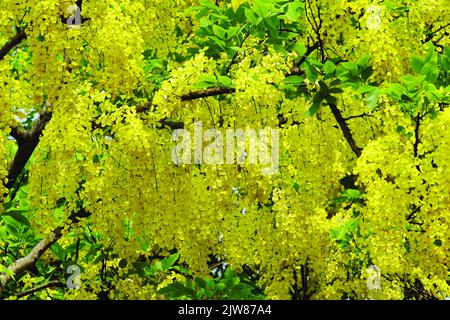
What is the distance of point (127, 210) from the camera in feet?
24.9

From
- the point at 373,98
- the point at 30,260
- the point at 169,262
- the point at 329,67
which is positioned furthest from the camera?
the point at 30,260

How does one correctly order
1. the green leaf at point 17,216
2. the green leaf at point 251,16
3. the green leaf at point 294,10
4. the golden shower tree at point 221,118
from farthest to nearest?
the green leaf at point 17,216 < the green leaf at point 294,10 < the green leaf at point 251,16 < the golden shower tree at point 221,118

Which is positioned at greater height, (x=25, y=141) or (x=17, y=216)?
(x=25, y=141)

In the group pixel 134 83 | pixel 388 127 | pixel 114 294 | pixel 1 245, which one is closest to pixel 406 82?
pixel 388 127

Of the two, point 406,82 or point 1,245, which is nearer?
point 406,82

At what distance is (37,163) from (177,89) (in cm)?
152

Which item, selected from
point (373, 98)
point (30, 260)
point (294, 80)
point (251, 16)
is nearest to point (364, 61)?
point (373, 98)

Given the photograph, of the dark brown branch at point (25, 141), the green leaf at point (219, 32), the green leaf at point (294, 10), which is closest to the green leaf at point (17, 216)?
the dark brown branch at point (25, 141)

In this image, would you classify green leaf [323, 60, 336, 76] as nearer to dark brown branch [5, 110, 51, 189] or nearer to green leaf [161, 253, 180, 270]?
green leaf [161, 253, 180, 270]

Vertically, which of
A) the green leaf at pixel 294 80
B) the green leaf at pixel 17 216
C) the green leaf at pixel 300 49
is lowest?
the green leaf at pixel 17 216

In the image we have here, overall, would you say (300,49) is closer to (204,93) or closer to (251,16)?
(251,16)

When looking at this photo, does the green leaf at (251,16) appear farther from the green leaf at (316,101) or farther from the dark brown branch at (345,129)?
the dark brown branch at (345,129)

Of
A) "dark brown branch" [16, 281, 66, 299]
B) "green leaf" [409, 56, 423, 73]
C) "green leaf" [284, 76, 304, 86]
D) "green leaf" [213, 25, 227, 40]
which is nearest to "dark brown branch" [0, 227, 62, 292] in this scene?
"dark brown branch" [16, 281, 66, 299]
